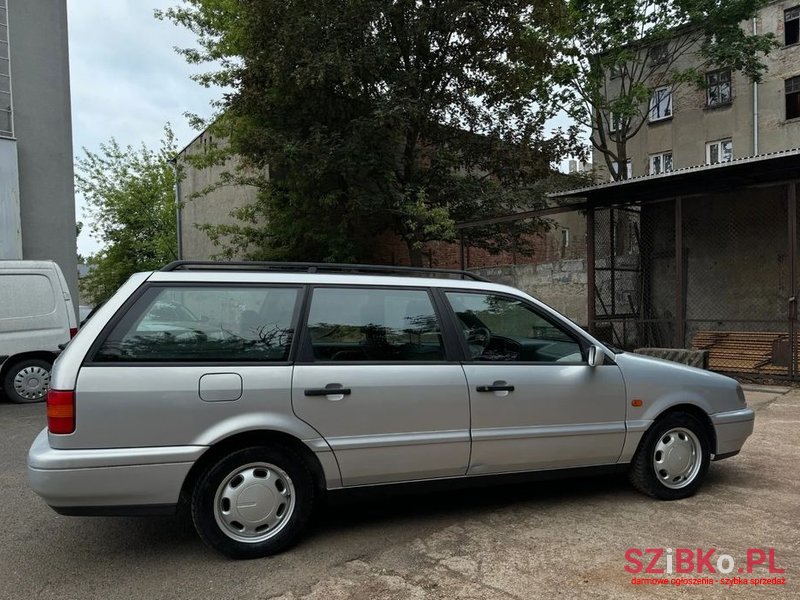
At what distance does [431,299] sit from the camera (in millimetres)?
3916

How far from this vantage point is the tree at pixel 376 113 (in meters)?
12.2

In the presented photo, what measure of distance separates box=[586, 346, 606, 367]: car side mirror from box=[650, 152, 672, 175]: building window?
23481mm

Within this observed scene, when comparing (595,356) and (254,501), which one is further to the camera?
(595,356)

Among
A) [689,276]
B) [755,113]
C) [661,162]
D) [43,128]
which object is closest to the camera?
[43,128]

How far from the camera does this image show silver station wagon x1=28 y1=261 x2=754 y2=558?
3111mm

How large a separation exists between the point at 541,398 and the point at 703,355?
21.2 ft

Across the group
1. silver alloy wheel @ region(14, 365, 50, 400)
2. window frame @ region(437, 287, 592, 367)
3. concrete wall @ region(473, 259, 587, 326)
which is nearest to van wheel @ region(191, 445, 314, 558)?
window frame @ region(437, 287, 592, 367)

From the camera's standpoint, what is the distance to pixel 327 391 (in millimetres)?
3426

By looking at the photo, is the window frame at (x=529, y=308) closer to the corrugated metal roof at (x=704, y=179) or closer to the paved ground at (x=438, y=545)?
the paved ground at (x=438, y=545)

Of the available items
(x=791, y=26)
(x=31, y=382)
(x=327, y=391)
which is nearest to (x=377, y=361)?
(x=327, y=391)

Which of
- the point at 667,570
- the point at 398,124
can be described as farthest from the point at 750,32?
the point at 667,570

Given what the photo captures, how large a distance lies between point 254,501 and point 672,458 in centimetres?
294

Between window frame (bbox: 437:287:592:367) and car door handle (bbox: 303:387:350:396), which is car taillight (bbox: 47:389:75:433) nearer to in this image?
car door handle (bbox: 303:387:350:396)

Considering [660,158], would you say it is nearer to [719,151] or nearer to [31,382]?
[719,151]
